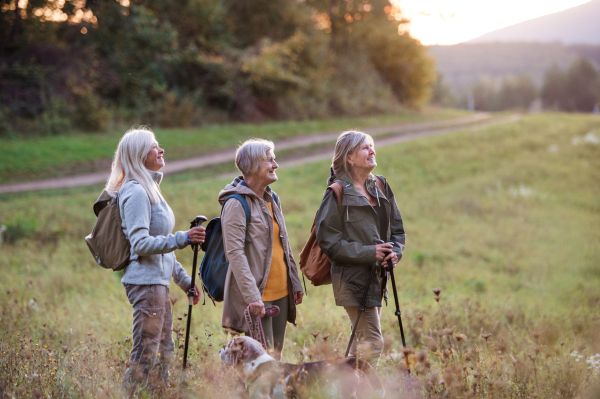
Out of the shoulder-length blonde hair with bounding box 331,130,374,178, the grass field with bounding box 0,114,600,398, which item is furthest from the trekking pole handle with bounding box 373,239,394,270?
the shoulder-length blonde hair with bounding box 331,130,374,178

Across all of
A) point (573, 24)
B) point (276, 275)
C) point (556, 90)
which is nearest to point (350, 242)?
point (276, 275)

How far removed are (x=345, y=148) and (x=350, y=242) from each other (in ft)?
2.48

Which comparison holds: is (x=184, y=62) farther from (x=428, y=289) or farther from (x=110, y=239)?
(x=110, y=239)

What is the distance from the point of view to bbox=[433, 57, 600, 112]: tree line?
62781 mm

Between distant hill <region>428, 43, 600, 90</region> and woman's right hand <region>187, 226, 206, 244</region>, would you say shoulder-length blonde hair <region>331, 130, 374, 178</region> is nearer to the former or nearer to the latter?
woman's right hand <region>187, 226, 206, 244</region>

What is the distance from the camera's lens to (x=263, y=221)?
11.6ft

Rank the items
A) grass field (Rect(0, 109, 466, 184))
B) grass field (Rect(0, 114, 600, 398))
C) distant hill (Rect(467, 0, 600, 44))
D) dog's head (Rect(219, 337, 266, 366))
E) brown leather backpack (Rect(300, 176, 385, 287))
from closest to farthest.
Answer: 1. dog's head (Rect(219, 337, 266, 366))
2. grass field (Rect(0, 114, 600, 398))
3. brown leather backpack (Rect(300, 176, 385, 287))
4. grass field (Rect(0, 109, 466, 184))
5. distant hill (Rect(467, 0, 600, 44))

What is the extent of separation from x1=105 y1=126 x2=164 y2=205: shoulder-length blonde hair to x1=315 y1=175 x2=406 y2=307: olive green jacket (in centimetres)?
127

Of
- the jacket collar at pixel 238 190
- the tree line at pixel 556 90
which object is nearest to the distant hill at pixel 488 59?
the tree line at pixel 556 90

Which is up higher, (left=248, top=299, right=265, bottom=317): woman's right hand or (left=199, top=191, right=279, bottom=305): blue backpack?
(left=199, top=191, right=279, bottom=305): blue backpack

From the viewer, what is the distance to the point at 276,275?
3.61m

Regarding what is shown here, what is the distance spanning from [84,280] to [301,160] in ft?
37.8

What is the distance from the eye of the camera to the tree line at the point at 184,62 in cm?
1934

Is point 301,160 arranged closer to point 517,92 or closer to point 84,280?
point 84,280
